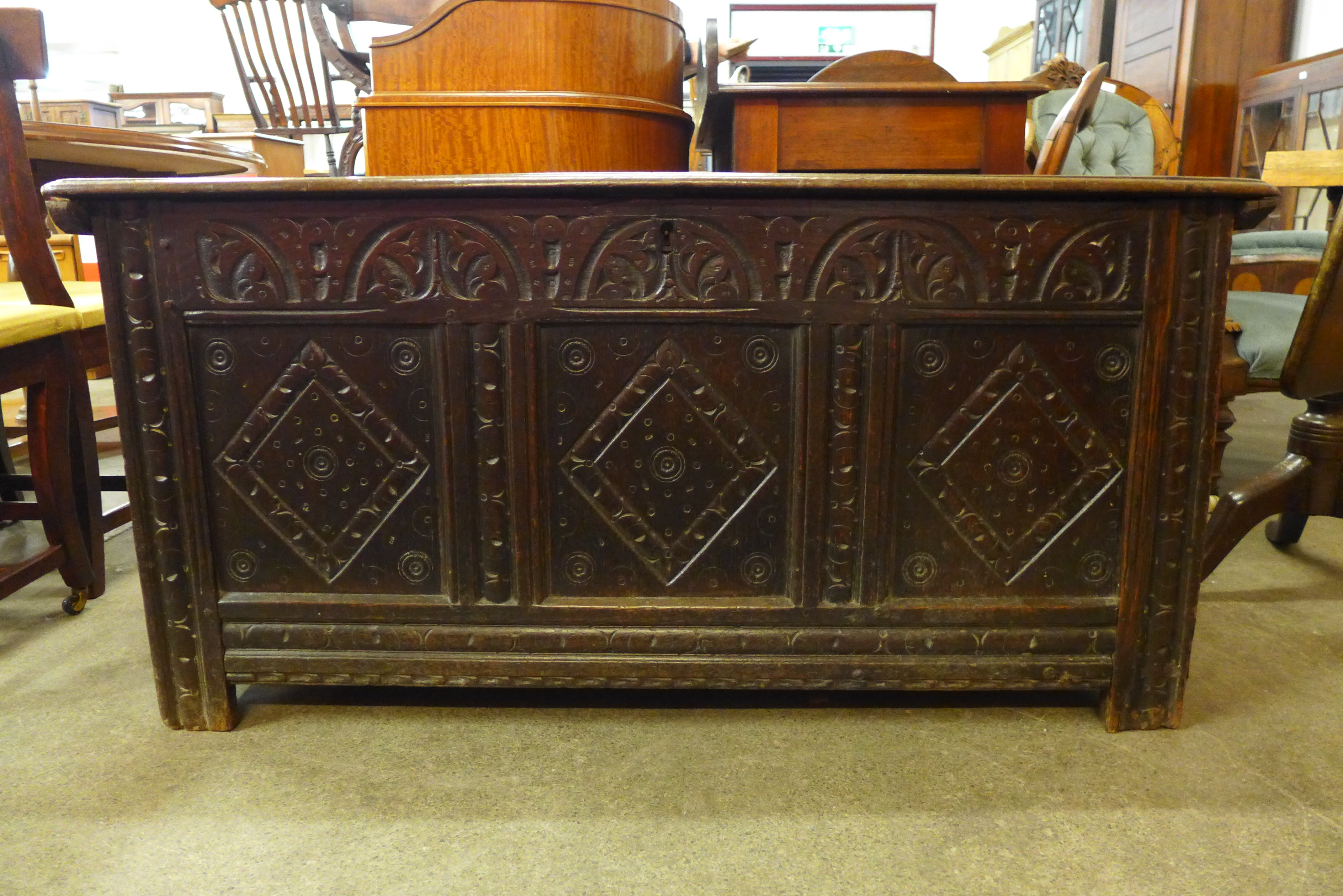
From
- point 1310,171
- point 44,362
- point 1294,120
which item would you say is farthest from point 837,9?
point 44,362

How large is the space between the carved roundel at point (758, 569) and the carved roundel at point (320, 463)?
0.58 meters

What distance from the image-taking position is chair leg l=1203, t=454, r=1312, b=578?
1.73 m

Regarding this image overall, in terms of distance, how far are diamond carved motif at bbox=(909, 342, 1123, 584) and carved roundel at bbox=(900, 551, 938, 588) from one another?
56 millimetres

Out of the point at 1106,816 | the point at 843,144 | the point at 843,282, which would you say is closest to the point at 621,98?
the point at 843,144

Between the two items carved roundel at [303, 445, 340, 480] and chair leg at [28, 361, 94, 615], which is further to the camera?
chair leg at [28, 361, 94, 615]

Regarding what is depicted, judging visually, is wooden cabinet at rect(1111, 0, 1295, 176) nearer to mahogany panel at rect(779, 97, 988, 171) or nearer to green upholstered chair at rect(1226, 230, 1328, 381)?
green upholstered chair at rect(1226, 230, 1328, 381)

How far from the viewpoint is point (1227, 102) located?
450 cm

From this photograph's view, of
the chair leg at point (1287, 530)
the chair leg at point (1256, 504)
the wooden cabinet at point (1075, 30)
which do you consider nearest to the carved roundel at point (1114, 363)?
the chair leg at point (1256, 504)

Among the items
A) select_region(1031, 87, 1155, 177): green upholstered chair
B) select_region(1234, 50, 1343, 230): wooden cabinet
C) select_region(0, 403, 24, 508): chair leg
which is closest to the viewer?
select_region(0, 403, 24, 508): chair leg

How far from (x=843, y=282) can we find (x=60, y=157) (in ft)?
5.38

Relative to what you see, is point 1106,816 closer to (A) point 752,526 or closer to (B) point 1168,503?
(B) point 1168,503

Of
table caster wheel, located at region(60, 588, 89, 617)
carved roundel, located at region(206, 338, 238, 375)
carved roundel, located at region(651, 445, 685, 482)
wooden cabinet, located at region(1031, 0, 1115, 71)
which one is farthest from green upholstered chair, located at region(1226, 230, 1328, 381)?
wooden cabinet, located at region(1031, 0, 1115, 71)

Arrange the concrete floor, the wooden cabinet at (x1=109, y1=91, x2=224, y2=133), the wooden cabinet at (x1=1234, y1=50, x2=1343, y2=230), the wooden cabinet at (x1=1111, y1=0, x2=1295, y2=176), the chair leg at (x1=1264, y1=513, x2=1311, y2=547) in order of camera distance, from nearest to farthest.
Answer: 1. the concrete floor
2. the chair leg at (x1=1264, y1=513, x2=1311, y2=547)
3. the wooden cabinet at (x1=1234, y1=50, x2=1343, y2=230)
4. the wooden cabinet at (x1=1111, y1=0, x2=1295, y2=176)
5. the wooden cabinet at (x1=109, y1=91, x2=224, y2=133)

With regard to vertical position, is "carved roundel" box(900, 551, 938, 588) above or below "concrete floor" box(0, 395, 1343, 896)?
above
